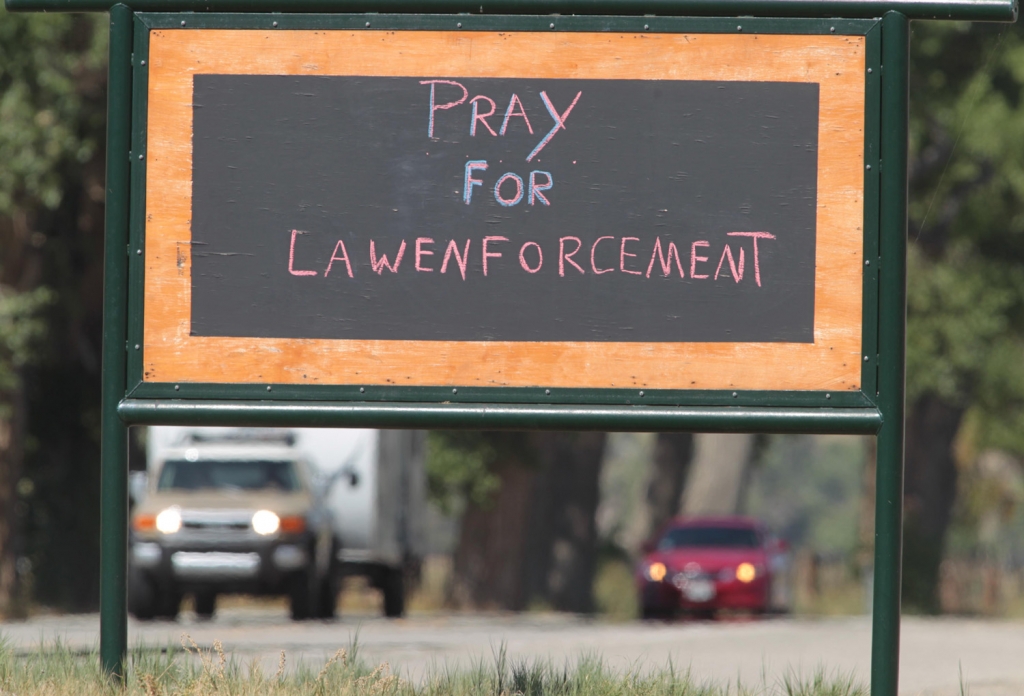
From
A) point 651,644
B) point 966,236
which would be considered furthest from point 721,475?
point 651,644

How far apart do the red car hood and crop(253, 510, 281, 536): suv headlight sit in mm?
7508

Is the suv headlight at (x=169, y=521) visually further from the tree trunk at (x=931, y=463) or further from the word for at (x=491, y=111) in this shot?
the tree trunk at (x=931, y=463)

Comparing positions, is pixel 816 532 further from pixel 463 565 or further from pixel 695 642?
pixel 695 642

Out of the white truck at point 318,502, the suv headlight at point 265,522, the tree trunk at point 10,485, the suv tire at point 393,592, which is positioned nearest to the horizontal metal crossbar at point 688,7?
the white truck at point 318,502

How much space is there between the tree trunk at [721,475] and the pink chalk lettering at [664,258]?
30.1m

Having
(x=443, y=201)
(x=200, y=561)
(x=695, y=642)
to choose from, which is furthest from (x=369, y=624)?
(x=443, y=201)

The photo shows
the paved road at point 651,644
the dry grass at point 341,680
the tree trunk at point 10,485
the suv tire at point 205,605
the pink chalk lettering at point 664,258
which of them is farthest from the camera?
the suv tire at point 205,605

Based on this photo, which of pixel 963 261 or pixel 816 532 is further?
pixel 816 532

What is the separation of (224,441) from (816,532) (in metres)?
122

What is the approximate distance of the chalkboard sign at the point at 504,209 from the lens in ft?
24.3

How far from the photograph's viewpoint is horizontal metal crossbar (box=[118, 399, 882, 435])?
23.7 feet

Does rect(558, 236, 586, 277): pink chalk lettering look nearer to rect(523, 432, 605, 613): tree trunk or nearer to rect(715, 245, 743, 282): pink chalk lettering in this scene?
rect(715, 245, 743, 282): pink chalk lettering

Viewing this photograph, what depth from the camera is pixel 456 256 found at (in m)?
7.50

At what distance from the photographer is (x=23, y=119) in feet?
62.7
